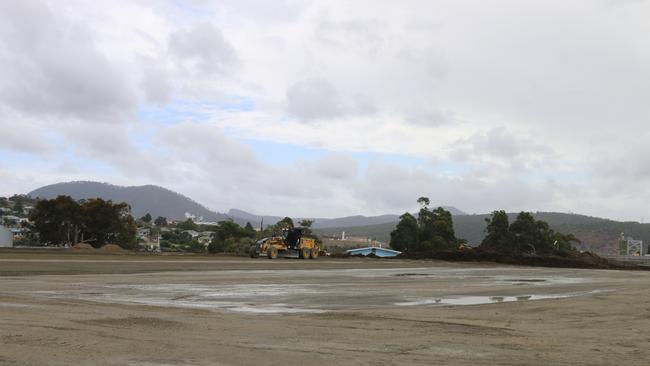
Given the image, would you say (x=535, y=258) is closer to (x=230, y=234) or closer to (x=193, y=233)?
(x=230, y=234)

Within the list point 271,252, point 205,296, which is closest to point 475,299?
point 205,296

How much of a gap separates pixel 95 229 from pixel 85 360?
69433 mm

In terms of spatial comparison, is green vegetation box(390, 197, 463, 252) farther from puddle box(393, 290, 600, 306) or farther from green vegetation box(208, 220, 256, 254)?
puddle box(393, 290, 600, 306)

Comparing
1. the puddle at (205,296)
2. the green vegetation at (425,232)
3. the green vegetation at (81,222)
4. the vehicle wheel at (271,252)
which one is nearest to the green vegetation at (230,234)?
the green vegetation at (81,222)

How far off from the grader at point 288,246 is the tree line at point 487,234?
3327cm

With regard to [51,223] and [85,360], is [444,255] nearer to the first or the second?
[51,223]

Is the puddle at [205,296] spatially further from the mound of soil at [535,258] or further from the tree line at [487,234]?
the tree line at [487,234]

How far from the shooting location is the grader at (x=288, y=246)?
45216mm

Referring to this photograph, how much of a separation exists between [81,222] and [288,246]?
34.6 metres

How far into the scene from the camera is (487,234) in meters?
85.7

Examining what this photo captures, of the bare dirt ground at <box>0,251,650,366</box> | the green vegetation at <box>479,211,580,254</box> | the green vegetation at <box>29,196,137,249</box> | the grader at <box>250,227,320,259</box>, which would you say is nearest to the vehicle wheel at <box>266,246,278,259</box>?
the grader at <box>250,227,320,259</box>

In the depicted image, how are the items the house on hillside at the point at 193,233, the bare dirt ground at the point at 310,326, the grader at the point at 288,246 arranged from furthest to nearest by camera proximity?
the house on hillside at the point at 193,233 < the grader at the point at 288,246 < the bare dirt ground at the point at 310,326

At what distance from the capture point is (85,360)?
7586 millimetres

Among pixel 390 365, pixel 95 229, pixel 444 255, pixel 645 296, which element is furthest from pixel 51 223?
pixel 390 365
